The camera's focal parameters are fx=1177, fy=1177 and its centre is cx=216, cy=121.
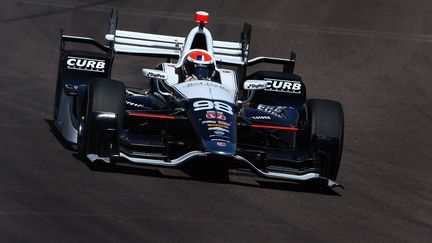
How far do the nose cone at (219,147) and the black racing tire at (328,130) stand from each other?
4.59ft

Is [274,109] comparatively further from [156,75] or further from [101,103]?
[101,103]

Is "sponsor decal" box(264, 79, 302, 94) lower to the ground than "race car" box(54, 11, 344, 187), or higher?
higher

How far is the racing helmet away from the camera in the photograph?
15.5 m

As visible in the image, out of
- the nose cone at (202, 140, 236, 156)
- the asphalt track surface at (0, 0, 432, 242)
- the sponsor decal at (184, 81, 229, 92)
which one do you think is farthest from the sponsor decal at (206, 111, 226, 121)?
the sponsor decal at (184, 81, 229, 92)

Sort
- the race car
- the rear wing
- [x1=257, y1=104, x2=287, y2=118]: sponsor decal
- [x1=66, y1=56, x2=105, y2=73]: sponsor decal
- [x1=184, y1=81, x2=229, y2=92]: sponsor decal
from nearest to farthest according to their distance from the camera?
A: the race car
[x1=184, y1=81, x2=229, y2=92]: sponsor decal
[x1=257, y1=104, x2=287, y2=118]: sponsor decal
[x1=66, y1=56, x2=105, y2=73]: sponsor decal
the rear wing

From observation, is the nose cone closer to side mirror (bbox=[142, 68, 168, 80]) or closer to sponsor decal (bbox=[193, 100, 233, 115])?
sponsor decal (bbox=[193, 100, 233, 115])

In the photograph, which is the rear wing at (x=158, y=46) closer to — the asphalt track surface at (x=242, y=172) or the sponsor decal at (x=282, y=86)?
the sponsor decal at (x=282, y=86)

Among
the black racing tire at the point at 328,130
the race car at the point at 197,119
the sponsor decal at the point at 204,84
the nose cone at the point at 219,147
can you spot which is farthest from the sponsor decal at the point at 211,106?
the black racing tire at the point at 328,130

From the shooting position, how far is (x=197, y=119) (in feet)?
45.4

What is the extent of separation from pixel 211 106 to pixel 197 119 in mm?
355

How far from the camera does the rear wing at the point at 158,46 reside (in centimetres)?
1698

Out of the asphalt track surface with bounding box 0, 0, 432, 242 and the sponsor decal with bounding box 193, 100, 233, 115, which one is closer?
the asphalt track surface with bounding box 0, 0, 432, 242

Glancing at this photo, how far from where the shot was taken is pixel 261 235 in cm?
1106

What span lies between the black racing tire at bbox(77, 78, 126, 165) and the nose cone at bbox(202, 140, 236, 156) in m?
1.19
